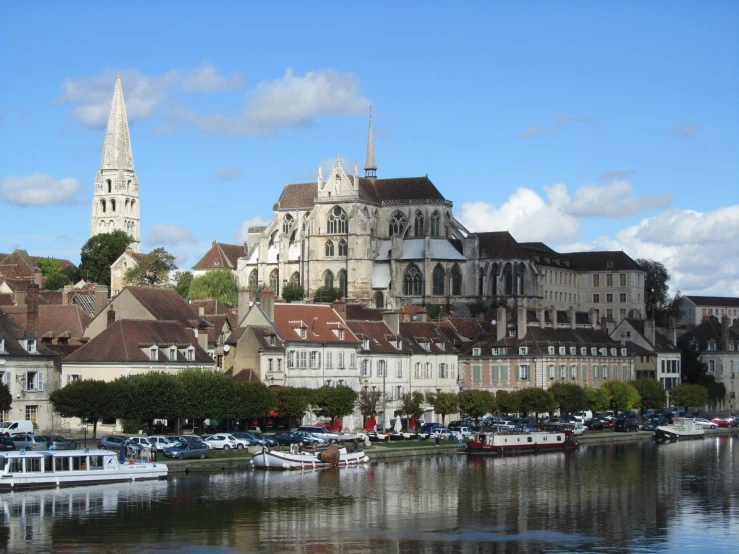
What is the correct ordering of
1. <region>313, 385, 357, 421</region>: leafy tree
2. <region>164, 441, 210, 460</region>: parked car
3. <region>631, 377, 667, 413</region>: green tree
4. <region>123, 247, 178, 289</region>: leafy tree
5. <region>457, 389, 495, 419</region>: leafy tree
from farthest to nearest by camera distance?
<region>123, 247, 178, 289</region>: leafy tree
<region>631, 377, 667, 413</region>: green tree
<region>457, 389, 495, 419</region>: leafy tree
<region>313, 385, 357, 421</region>: leafy tree
<region>164, 441, 210, 460</region>: parked car

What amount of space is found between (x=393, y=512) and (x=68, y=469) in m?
15.9

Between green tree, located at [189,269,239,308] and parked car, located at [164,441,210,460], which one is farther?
green tree, located at [189,269,239,308]

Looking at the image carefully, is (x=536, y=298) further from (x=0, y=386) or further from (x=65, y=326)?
→ (x=0, y=386)

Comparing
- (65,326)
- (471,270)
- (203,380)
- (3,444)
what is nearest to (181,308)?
(65,326)

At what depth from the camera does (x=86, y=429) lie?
3211 inches

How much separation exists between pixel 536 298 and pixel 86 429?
124 metres

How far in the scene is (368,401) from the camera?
97.9m

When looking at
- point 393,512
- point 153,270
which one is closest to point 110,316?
point 393,512

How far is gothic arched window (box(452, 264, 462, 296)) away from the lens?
7825 inches

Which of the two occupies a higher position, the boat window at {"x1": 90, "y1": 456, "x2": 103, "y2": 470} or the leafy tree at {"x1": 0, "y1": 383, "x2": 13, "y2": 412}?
the leafy tree at {"x1": 0, "y1": 383, "x2": 13, "y2": 412}

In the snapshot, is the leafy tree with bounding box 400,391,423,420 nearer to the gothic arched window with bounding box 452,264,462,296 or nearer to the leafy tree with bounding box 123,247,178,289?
the leafy tree with bounding box 123,247,178,289

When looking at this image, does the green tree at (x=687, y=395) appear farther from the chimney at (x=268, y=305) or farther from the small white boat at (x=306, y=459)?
the small white boat at (x=306, y=459)

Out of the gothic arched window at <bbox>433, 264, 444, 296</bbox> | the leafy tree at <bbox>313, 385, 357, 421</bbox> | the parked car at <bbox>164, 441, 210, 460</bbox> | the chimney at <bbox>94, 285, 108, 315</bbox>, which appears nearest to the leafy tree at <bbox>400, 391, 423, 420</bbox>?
the leafy tree at <bbox>313, 385, 357, 421</bbox>

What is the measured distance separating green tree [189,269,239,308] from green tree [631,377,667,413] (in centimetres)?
5178
